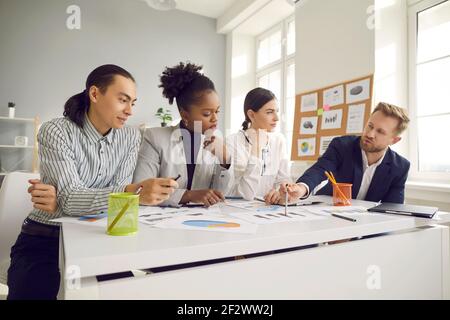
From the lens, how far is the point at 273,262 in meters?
0.71

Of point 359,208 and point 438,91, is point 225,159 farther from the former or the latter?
point 438,91

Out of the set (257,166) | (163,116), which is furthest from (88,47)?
(257,166)

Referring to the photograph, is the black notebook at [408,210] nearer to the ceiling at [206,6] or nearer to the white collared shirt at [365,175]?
the white collared shirt at [365,175]

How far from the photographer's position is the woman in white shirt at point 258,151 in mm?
1796

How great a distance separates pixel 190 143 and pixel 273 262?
2.80 ft

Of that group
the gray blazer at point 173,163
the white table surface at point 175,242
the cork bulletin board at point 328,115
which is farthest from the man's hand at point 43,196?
the cork bulletin board at point 328,115

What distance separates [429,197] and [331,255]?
168cm

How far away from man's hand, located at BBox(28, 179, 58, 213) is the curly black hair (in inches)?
28.3

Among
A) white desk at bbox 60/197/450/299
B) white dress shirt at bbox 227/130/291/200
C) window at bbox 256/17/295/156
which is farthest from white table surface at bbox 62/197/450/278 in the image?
window at bbox 256/17/295/156

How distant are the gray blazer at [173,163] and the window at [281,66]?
2531 millimetres

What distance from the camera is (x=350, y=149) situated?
5.27 ft

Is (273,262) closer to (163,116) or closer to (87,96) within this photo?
(87,96)

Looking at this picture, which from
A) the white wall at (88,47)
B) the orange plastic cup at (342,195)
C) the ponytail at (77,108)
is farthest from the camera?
the white wall at (88,47)
